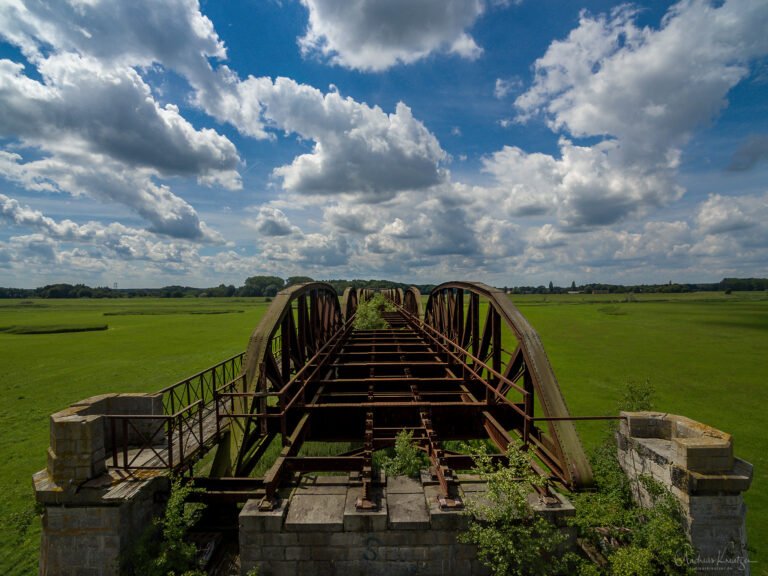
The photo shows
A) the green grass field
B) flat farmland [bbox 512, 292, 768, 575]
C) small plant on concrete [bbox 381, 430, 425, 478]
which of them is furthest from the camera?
flat farmland [bbox 512, 292, 768, 575]

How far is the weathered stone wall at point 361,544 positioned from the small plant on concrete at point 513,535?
0.23 m

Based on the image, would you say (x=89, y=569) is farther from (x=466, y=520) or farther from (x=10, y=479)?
(x=10, y=479)

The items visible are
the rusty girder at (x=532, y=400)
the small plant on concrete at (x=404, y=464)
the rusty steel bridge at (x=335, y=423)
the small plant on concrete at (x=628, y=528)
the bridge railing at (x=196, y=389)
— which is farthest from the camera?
the bridge railing at (x=196, y=389)

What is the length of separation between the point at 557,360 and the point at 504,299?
21.6m

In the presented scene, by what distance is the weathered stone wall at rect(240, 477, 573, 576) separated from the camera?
17.1ft

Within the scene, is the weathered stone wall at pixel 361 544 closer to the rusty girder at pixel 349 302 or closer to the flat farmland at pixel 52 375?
the flat farmland at pixel 52 375

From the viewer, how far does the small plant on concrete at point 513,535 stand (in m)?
4.90

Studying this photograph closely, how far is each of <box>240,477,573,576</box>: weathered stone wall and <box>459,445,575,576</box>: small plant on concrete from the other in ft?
0.75

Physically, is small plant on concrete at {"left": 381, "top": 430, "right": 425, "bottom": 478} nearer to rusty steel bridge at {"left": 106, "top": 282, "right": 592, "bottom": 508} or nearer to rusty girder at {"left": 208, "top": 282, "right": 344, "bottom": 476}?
rusty steel bridge at {"left": 106, "top": 282, "right": 592, "bottom": 508}

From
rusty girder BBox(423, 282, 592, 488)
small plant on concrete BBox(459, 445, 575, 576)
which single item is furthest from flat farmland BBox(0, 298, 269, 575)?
rusty girder BBox(423, 282, 592, 488)

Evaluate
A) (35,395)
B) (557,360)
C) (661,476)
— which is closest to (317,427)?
(661,476)

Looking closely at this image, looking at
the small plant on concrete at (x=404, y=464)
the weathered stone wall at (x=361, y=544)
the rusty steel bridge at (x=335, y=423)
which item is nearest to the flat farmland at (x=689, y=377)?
the rusty steel bridge at (x=335, y=423)

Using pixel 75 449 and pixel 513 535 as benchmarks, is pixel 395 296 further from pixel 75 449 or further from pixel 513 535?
pixel 513 535

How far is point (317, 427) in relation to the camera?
8.94 metres
